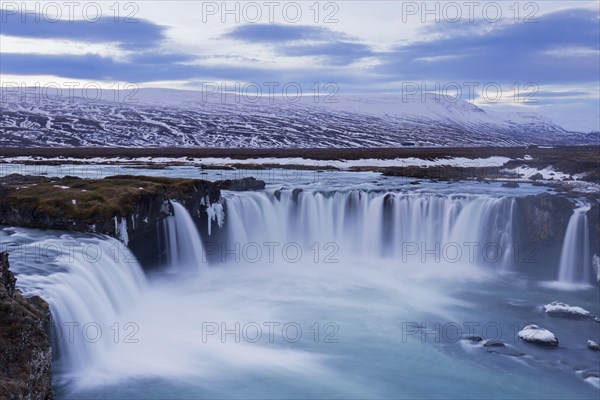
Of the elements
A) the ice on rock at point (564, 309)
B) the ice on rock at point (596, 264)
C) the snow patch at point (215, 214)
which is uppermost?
the snow patch at point (215, 214)

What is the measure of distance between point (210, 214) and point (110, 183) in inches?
212

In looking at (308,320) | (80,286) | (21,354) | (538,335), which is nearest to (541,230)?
(538,335)

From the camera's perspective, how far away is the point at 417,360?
59.4 feet

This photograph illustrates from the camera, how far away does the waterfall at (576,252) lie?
1059 inches

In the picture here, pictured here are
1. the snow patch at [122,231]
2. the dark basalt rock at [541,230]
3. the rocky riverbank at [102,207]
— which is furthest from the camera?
the dark basalt rock at [541,230]

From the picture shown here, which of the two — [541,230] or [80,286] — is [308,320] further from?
[541,230]

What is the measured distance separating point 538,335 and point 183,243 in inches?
649

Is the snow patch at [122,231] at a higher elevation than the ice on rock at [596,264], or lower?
higher

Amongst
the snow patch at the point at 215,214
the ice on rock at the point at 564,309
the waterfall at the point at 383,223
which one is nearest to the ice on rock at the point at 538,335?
the ice on rock at the point at 564,309

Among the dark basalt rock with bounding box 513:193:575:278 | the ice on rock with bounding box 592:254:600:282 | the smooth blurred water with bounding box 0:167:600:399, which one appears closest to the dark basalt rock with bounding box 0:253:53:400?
the smooth blurred water with bounding box 0:167:600:399

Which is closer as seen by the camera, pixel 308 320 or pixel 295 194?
pixel 308 320

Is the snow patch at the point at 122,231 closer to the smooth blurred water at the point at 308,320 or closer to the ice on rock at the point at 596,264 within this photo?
the smooth blurred water at the point at 308,320

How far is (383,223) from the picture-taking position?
3256 centimetres

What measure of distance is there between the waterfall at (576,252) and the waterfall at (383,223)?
9.02 ft
